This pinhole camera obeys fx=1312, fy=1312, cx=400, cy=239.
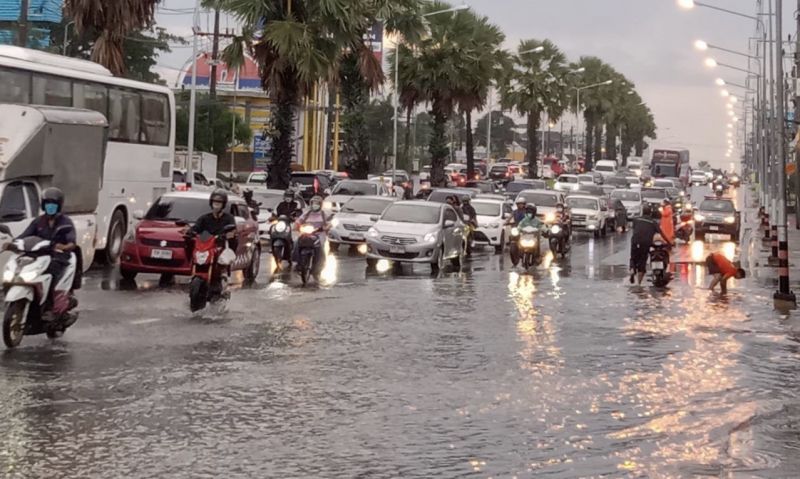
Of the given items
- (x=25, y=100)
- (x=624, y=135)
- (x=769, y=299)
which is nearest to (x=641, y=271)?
(x=769, y=299)

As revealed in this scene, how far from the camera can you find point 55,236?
45.4ft

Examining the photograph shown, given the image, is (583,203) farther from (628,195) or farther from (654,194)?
(654,194)

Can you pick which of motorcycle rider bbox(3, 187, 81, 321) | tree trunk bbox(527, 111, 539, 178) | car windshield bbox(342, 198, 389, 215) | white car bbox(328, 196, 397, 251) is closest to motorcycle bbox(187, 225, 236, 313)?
motorcycle rider bbox(3, 187, 81, 321)

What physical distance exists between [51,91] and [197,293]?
31.8 ft

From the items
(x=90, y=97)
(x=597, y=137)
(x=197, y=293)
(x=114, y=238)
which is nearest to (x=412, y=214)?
(x=114, y=238)

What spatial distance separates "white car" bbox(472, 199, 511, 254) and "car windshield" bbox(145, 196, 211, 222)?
1497cm

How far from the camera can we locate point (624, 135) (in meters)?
181

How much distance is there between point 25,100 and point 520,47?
65207 mm

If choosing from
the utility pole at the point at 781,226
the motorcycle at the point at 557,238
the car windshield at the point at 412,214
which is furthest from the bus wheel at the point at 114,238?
the utility pole at the point at 781,226

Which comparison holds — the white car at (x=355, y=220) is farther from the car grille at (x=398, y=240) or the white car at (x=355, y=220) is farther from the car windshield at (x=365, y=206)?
the car grille at (x=398, y=240)

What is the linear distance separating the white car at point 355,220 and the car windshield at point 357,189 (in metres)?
6.71

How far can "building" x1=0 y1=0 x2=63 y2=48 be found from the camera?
78.0 m

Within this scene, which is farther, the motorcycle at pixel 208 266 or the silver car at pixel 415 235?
the silver car at pixel 415 235

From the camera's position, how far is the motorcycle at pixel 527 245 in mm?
29703
